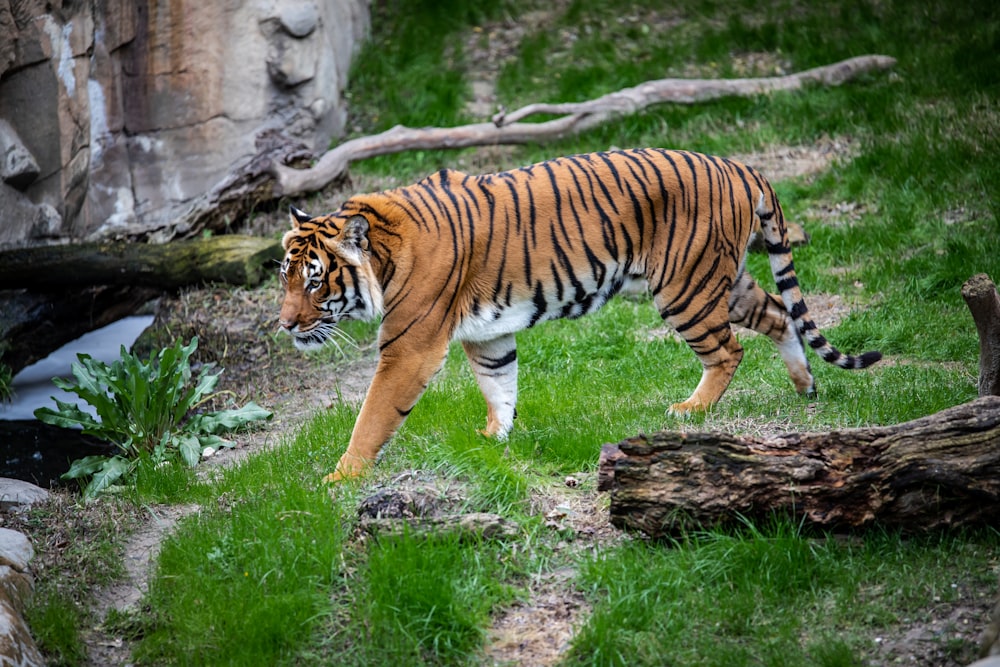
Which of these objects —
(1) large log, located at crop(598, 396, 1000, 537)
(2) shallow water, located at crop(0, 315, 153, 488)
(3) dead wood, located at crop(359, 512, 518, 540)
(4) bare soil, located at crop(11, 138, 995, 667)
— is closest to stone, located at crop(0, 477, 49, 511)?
(2) shallow water, located at crop(0, 315, 153, 488)

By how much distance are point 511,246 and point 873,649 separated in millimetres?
2845

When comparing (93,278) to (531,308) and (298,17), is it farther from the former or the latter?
(531,308)

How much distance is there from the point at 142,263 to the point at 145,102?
2.80 metres

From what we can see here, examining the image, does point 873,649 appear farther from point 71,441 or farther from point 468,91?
point 468,91

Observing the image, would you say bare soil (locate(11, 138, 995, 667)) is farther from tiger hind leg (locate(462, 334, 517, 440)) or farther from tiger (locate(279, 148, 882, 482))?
tiger (locate(279, 148, 882, 482))

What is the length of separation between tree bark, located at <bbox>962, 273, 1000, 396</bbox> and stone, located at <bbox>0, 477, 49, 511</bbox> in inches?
200

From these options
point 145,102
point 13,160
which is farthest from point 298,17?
point 13,160

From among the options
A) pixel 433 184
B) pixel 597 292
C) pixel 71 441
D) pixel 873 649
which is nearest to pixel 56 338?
pixel 71 441

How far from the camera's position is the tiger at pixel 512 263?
5406mm

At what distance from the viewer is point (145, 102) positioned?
10859 millimetres

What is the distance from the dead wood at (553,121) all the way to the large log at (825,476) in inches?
267

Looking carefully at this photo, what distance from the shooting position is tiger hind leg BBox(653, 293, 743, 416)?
19.2 ft

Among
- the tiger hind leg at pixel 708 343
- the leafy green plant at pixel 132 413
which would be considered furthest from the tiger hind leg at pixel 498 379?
the leafy green plant at pixel 132 413

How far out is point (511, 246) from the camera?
5.67 m
